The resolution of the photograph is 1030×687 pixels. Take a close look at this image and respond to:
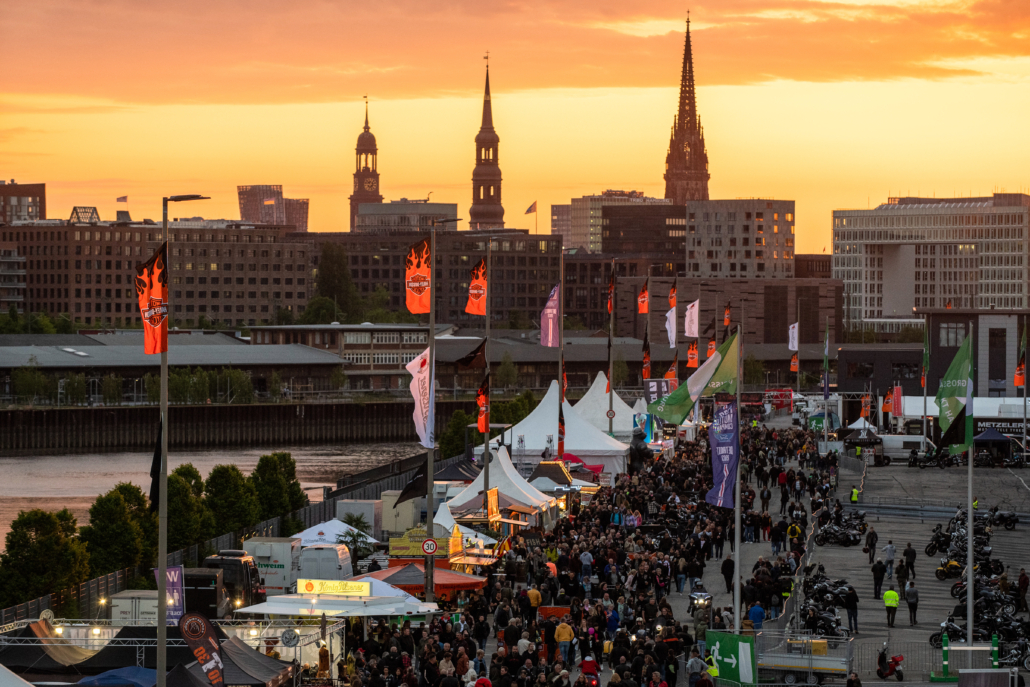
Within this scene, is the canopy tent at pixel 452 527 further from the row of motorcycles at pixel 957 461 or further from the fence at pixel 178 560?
the row of motorcycles at pixel 957 461

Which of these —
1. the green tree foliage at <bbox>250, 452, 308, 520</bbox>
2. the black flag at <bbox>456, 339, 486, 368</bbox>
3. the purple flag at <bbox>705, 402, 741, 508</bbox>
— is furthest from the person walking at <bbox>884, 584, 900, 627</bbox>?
the green tree foliage at <bbox>250, 452, 308, 520</bbox>

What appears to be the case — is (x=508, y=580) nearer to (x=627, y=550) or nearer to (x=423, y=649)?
(x=627, y=550)

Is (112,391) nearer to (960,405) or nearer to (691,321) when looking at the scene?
(691,321)

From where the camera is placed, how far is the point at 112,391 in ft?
404

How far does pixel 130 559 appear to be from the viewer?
123 ft

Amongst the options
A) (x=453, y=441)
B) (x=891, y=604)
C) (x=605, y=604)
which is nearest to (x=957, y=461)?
(x=453, y=441)

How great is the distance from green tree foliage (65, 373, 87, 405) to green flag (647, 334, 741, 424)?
9322cm

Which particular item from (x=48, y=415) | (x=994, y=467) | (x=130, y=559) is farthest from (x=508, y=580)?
(x=48, y=415)

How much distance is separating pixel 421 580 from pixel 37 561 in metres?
8.77

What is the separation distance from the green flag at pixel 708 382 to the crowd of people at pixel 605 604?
345 centimetres

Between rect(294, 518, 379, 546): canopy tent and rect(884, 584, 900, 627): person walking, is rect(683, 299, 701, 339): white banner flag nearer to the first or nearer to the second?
rect(294, 518, 379, 546): canopy tent

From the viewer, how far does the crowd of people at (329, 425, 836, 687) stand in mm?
25078

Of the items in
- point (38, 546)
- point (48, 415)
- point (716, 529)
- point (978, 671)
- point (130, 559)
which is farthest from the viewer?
point (48, 415)

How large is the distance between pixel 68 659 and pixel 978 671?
1372cm
